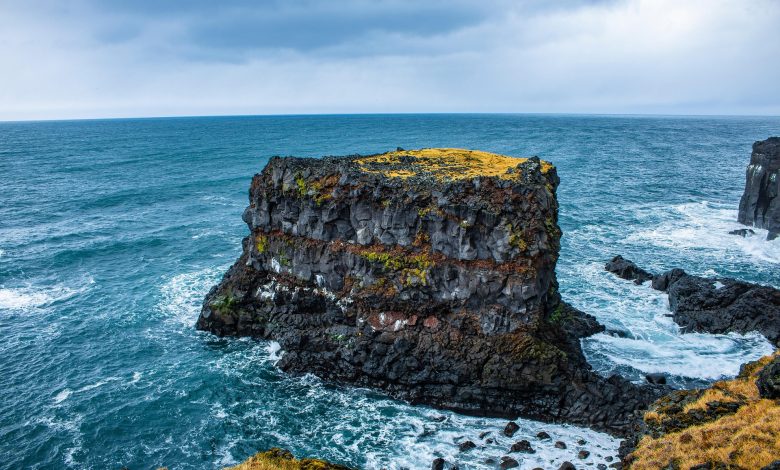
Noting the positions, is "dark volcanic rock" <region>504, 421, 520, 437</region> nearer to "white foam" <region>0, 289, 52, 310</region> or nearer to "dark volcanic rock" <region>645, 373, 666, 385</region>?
"dark volcanic rock" <region>645, 373, 666, 385</region>

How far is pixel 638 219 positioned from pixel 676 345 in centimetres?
4394

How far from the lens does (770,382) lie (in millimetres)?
27125

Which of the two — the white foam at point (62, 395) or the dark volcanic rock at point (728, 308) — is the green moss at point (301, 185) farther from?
the dark volcanic rock at point (728, 308)

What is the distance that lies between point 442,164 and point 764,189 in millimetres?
53027

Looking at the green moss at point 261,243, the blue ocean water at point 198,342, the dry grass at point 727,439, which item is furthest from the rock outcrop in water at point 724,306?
the green moss at point 261,243

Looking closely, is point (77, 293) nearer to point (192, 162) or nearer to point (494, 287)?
point (494, 287)

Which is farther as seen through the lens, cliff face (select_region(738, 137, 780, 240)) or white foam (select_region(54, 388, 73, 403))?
cliff face (select_region(738, 137, 780, 240))

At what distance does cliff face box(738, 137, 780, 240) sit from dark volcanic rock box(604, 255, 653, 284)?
83.4ft

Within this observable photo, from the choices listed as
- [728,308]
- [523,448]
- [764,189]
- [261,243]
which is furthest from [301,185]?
[764,189]

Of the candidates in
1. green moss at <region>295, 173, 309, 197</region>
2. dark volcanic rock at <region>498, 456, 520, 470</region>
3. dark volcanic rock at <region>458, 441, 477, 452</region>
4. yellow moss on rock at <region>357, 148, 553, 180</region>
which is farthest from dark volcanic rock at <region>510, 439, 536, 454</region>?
green moss at <region>295, 173, 309, 197</region>

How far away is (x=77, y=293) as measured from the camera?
56.1 metres

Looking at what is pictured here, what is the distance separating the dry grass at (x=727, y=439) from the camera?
22844 mm

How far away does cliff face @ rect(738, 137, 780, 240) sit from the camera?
68.6 meters

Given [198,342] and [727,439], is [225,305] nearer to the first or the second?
A: [198,342]
